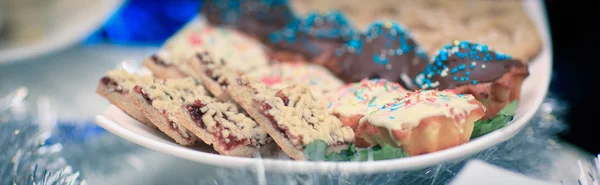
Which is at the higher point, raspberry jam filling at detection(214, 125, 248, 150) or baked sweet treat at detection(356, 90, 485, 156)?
baked sweet treat at detection(356, 90, 485, 156)

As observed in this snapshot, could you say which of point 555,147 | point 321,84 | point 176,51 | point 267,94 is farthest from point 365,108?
point 176,51

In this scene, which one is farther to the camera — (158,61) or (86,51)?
(86,51)

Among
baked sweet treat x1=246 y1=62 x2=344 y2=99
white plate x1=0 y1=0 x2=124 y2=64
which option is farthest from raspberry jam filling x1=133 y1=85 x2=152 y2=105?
white plate x1=0 y1=0 x2=124 y2=64

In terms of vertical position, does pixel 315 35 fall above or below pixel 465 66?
below

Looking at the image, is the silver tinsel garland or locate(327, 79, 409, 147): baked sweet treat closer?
the silver tinsel garland

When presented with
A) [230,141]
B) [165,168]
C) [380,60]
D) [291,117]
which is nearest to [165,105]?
[230,141]

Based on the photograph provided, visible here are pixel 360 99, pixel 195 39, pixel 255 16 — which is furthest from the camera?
pixel 255 16

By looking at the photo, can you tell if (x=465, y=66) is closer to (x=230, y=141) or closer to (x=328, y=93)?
(x=328, y=93)

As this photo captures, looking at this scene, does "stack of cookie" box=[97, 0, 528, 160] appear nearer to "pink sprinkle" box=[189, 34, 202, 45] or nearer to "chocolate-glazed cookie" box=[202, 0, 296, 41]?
"pink sprinkle" box=[189, 34, 202, 45]
